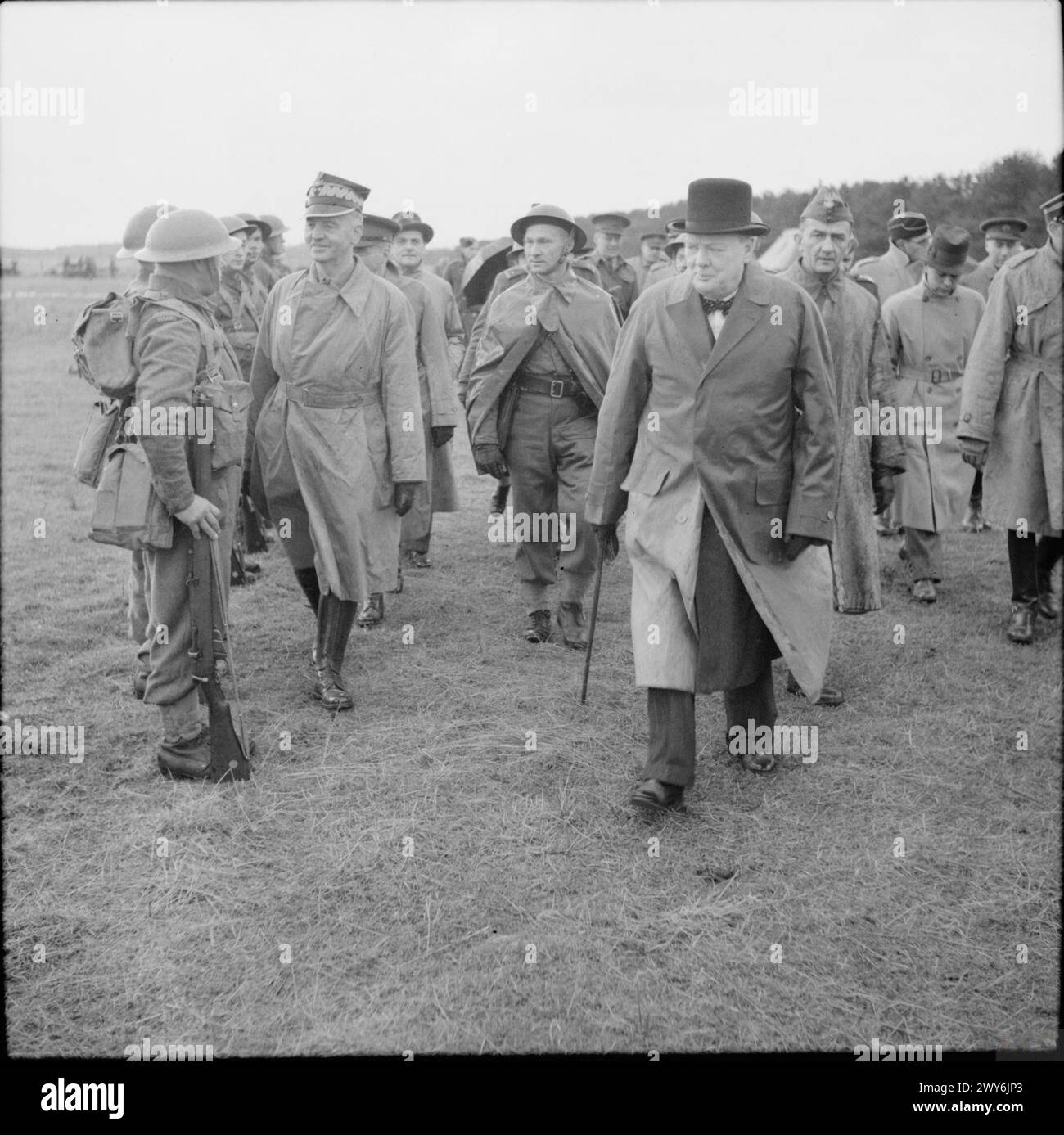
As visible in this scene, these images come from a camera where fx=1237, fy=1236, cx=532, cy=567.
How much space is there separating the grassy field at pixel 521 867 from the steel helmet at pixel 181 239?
200 centimetres

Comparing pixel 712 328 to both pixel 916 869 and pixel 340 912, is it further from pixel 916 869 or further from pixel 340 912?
pixel 340 912

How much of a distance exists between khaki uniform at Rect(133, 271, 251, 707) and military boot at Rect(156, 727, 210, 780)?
172 millimetres

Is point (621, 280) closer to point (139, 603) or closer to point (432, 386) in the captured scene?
point (432, 386)

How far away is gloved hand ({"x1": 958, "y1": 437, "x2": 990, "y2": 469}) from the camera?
674 cm

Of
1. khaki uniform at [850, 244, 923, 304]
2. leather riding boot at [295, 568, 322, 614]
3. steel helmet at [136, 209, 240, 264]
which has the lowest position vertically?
leather riding boot at [295, 568, 322, 614]

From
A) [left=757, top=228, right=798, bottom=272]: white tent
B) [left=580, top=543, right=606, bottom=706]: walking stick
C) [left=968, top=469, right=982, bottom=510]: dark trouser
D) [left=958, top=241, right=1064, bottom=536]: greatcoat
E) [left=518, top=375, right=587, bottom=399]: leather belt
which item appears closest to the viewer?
[left=580, top=543, right=606, bottom=706]: walking stick

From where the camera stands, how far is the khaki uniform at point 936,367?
308 inches

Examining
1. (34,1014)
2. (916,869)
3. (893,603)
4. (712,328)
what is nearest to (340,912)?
(34,1014)

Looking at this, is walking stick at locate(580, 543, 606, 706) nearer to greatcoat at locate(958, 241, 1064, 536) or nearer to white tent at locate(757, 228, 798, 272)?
white tent at locate(757, 228, 798, 272)

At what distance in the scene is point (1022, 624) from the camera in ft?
22.1

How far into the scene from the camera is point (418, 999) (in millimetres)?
3342

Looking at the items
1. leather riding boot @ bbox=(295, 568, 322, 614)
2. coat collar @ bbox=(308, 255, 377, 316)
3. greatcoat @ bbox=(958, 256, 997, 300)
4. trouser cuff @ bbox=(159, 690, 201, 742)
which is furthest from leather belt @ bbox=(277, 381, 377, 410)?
greatcoat @ bbox=(958, 256, 997, 300)

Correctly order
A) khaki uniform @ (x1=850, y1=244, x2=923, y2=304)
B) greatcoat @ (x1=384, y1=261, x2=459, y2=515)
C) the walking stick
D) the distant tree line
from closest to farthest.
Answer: the walking stick, greatcoat @ (x1=384, y1=261, x2=459, y2=515), khaki uniform @ (x1=850, y1=244, x2=923, y2=304), the distant tree line

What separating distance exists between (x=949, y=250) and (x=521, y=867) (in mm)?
5427
